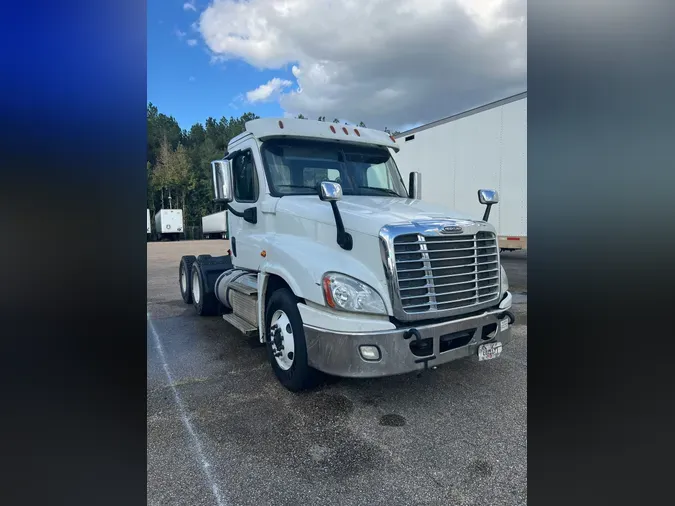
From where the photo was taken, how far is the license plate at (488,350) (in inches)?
134

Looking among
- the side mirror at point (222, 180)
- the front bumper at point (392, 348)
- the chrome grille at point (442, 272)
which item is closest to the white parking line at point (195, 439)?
the front bumper at point (392, 348)

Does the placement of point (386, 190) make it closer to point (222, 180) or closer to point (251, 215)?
point (251, 215)

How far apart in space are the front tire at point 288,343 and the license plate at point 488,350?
4.71ft

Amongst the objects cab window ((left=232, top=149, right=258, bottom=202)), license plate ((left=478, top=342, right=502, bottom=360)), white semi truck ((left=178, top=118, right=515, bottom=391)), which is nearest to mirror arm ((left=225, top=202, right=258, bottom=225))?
white semi truck ((left=178, top=118, right=515, bottom=391))

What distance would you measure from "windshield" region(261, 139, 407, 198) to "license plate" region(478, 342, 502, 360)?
219 centimetres

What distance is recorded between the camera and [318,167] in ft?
15.2

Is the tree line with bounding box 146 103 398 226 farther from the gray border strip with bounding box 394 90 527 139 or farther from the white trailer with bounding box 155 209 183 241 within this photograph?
the gray border strip with bounding box 394 90 527 139

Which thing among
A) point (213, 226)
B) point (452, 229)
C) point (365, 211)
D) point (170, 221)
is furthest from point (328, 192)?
point (213, 226)

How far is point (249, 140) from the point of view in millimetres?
4746

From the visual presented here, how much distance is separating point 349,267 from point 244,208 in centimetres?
219

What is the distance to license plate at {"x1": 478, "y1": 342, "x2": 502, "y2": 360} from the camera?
3.41 m
